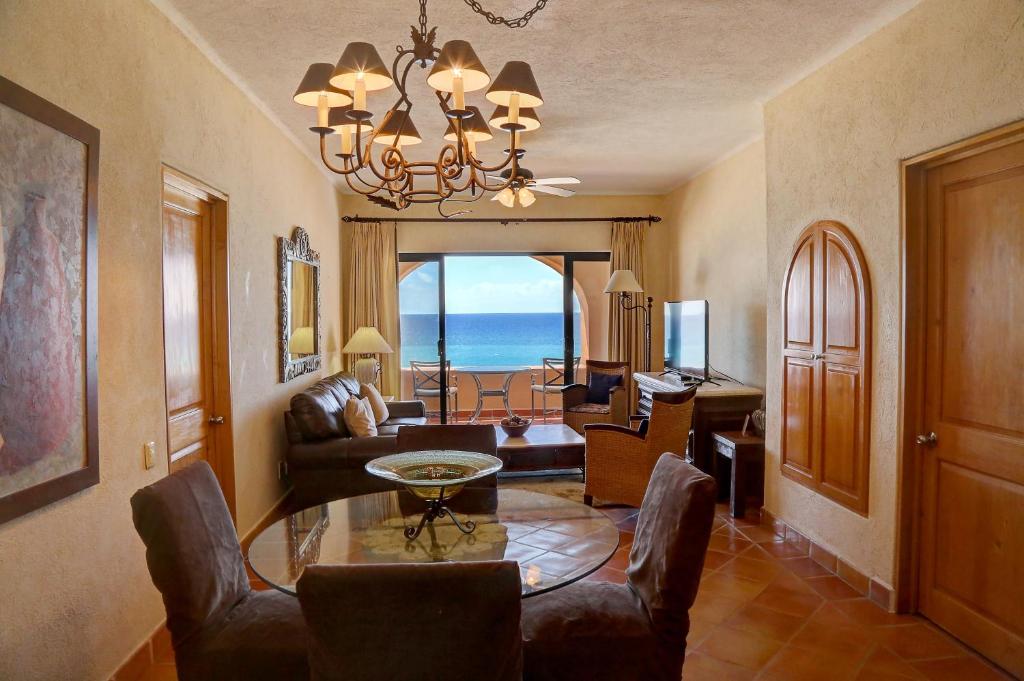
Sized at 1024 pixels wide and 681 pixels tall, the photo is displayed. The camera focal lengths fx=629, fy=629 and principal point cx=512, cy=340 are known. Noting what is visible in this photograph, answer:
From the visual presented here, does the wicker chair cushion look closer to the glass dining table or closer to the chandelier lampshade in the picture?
the glass dining table

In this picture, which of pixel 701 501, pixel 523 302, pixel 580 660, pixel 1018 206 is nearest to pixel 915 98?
A: pixel 1018 206

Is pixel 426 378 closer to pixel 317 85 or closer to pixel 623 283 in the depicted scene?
pixel 623 283

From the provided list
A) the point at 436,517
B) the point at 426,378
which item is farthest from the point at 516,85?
the point at 426,378

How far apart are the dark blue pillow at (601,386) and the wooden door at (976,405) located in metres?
3.88

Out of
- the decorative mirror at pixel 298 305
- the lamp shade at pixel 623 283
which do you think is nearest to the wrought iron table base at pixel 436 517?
the decorative mirror at pixel 298 305

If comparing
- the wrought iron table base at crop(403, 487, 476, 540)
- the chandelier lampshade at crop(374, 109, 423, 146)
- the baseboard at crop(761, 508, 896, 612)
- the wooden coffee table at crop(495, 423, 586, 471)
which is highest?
the chandelier lampshade at crop(374, 109, 423, 146)

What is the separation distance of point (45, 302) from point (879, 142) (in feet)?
11.1

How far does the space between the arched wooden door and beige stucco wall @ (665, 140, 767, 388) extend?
50.0 inches

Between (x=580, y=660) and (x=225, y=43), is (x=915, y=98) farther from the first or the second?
(x=225, y=43)

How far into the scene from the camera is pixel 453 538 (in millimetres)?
2109

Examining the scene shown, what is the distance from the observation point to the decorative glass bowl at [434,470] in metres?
2.15

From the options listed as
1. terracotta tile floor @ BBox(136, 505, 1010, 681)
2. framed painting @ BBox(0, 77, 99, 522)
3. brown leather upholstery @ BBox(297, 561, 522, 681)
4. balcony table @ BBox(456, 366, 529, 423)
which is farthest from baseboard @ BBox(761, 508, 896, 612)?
balcony table @ BBox(456, 366, 529, 423)

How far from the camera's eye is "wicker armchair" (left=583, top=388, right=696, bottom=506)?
415cm

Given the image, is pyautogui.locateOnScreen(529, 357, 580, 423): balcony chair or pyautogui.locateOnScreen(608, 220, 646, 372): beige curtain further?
pyautogui.locateOnScreen(529, 357, 580, 423): balcony chair
